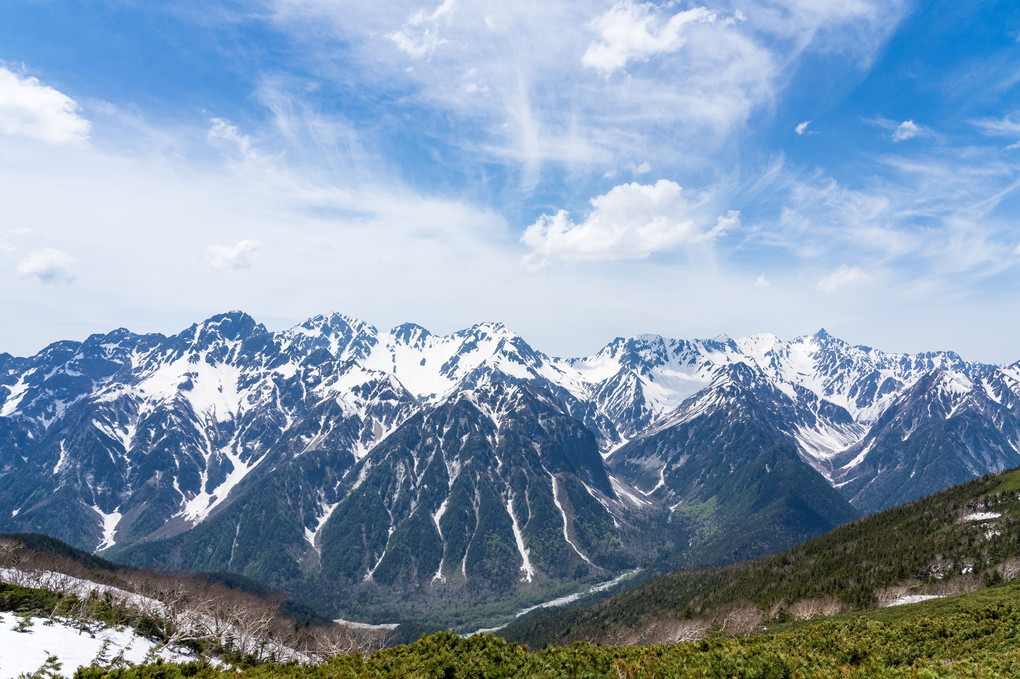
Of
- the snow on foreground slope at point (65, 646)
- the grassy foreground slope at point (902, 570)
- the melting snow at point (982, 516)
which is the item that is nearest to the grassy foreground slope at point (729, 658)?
the snow on foreground slope at point (65, 646)

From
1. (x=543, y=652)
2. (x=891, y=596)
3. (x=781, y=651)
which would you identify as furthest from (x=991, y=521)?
(x=543, y=652)

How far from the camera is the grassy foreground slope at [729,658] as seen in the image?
53.2 meters

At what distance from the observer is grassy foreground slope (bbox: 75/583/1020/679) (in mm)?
53219

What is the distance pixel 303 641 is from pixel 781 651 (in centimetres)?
13992

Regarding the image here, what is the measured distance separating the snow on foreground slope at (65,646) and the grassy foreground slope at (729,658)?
18.2 metres

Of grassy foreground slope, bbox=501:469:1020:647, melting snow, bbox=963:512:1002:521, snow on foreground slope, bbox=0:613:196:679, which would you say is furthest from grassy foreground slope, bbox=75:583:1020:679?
melting snow, bbox=963:512:1002:521

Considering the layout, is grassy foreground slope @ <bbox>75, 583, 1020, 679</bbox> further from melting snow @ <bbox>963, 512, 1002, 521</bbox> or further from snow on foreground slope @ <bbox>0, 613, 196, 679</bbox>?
melting snow @ <bbox>963, 512, 1002, 521</bbox>

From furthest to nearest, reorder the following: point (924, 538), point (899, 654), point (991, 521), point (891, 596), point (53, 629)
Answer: point (924, 538), point (991, 521), point (891, 596), point (53, 629), point (899, 654)

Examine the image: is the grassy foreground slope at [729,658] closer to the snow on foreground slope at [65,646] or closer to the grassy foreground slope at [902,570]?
the snow on foreground slope at [65,646]

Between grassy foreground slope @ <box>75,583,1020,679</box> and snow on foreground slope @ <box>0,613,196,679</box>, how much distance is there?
18250mm

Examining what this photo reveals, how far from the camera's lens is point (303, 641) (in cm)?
15875

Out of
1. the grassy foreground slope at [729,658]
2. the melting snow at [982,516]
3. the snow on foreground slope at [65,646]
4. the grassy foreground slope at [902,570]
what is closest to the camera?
the grassy foreground slope at [729,658]

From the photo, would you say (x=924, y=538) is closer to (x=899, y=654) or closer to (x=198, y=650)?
(x=899, y=654)

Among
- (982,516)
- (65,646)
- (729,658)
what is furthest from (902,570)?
(65,646)
